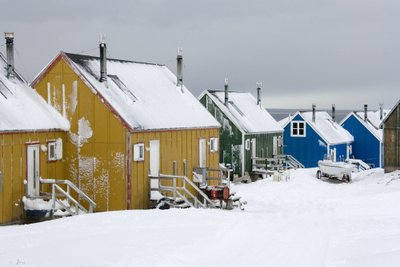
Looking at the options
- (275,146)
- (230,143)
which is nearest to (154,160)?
(230,143)

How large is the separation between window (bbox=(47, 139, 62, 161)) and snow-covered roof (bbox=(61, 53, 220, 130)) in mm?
2692

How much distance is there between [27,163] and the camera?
21281 millimetres

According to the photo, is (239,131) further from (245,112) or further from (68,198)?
(68,198)

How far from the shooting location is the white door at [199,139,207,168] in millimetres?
28031

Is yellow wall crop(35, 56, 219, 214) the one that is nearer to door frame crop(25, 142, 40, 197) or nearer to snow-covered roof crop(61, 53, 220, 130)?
snow-covered roof crop(61, 53, 220, 130)

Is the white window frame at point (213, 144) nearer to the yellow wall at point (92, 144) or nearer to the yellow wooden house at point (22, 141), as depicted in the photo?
the yellow wall at point (92, 144)

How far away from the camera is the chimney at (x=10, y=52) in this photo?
75.8 feet

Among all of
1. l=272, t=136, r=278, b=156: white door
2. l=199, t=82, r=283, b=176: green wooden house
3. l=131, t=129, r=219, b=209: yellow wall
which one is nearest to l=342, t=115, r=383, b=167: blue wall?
l=272, t=136, r=278, b=156: white door

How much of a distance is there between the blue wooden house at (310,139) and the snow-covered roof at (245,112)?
4619mm

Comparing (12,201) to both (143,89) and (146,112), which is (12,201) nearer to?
(146,112)

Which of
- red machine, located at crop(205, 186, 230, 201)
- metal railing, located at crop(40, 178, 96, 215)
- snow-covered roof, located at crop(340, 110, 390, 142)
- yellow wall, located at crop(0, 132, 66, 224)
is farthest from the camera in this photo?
snow-covered roof, located at crop(340, 110, 390, 142)

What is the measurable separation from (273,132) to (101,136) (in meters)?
25.3

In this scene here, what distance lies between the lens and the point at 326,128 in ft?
174

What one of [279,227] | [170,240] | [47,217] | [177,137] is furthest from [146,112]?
[170,240]
